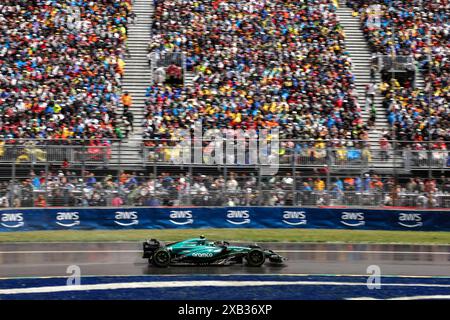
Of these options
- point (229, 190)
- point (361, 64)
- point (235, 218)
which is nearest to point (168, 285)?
point (235, 218)

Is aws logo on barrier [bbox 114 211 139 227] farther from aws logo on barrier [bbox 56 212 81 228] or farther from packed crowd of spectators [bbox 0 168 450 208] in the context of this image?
aws logo on barrier [bbox 56 212 81 228]

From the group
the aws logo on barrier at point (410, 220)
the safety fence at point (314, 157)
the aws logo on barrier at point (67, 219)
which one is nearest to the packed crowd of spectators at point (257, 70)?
the safety fence at point (314, 157)

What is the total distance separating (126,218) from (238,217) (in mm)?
4244

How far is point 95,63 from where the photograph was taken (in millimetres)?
34000

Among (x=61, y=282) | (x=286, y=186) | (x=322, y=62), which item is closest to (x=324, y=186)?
(x=286, y=186)

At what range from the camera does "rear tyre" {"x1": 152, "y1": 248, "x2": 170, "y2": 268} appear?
1752cm

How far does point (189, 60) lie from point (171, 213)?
1147 cm

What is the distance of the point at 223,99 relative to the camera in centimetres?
3228

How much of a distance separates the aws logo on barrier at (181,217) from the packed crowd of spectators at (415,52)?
36.2ft

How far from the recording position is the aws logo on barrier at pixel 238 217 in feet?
85.3

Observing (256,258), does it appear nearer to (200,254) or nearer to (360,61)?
(200,254)

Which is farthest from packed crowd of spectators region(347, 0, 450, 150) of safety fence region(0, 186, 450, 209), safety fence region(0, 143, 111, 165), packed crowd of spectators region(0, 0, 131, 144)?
safety fence region(0, 143, 111, 165)

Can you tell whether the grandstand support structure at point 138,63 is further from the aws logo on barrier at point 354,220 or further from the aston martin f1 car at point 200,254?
the aston martin f1 car at point 200,254

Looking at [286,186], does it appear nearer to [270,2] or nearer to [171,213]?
[171,213]
